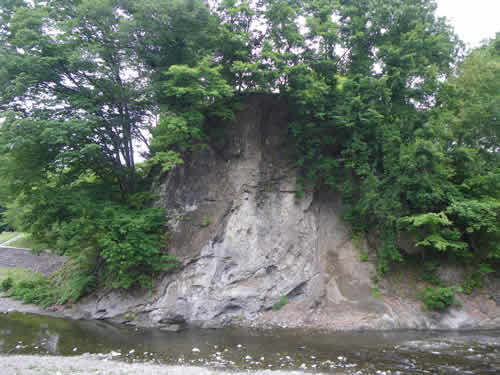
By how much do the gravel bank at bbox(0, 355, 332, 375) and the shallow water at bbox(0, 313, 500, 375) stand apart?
51 centimetres

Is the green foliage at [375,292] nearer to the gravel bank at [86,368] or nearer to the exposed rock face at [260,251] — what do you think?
the exposed rock face at [260,251]

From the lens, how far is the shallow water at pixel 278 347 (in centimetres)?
770

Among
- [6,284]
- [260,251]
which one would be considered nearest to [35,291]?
[6,284]

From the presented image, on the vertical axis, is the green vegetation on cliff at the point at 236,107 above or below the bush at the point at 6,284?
above

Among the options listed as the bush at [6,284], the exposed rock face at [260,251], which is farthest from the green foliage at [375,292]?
the bush at [6,284]

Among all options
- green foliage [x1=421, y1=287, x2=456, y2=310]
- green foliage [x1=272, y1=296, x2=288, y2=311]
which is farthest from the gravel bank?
green foliage [x1=421, y1=287, x2=456, y2=310]

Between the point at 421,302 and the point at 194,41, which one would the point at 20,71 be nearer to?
the point at 194,41

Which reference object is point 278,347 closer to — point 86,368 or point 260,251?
point 260,251

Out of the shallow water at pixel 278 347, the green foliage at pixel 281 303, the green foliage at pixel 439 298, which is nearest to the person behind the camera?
the shallow water at pixel 278 347

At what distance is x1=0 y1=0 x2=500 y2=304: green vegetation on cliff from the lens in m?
11.4

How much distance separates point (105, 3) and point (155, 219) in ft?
29.0

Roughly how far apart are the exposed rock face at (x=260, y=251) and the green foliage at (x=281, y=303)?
11 cm

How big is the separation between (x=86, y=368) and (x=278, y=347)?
5.36 metres

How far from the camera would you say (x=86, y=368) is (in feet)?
24.3
